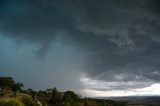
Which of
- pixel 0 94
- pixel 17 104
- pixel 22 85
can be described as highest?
pixel 22 85

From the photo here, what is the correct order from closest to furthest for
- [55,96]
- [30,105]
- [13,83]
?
[30,105] < [55,96] < [13,83]

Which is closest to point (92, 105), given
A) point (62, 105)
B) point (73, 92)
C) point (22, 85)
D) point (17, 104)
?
point (73, 92)

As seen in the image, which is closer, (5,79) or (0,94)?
(0,94)

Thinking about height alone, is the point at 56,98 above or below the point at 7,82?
below

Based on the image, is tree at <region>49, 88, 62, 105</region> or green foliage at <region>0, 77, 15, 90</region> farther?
green foliage at <region>0, 77, 15, 90</region>

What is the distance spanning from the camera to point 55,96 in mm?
103750

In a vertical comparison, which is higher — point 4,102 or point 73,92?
point 73,92

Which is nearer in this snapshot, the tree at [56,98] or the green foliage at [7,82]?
the tree at [56,98]

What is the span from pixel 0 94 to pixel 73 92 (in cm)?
6030

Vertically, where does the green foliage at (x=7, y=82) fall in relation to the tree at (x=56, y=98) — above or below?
above

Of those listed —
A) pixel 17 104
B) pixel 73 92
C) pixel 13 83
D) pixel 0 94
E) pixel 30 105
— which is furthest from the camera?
pixel 73 92

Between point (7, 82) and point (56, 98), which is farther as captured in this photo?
point (7, 82)

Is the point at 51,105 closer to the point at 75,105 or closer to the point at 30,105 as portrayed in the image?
the point at 75,105

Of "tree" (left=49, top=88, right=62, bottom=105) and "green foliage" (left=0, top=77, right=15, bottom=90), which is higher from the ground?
"green foliage" (left=0, top=77, right=15, bottom=90)
